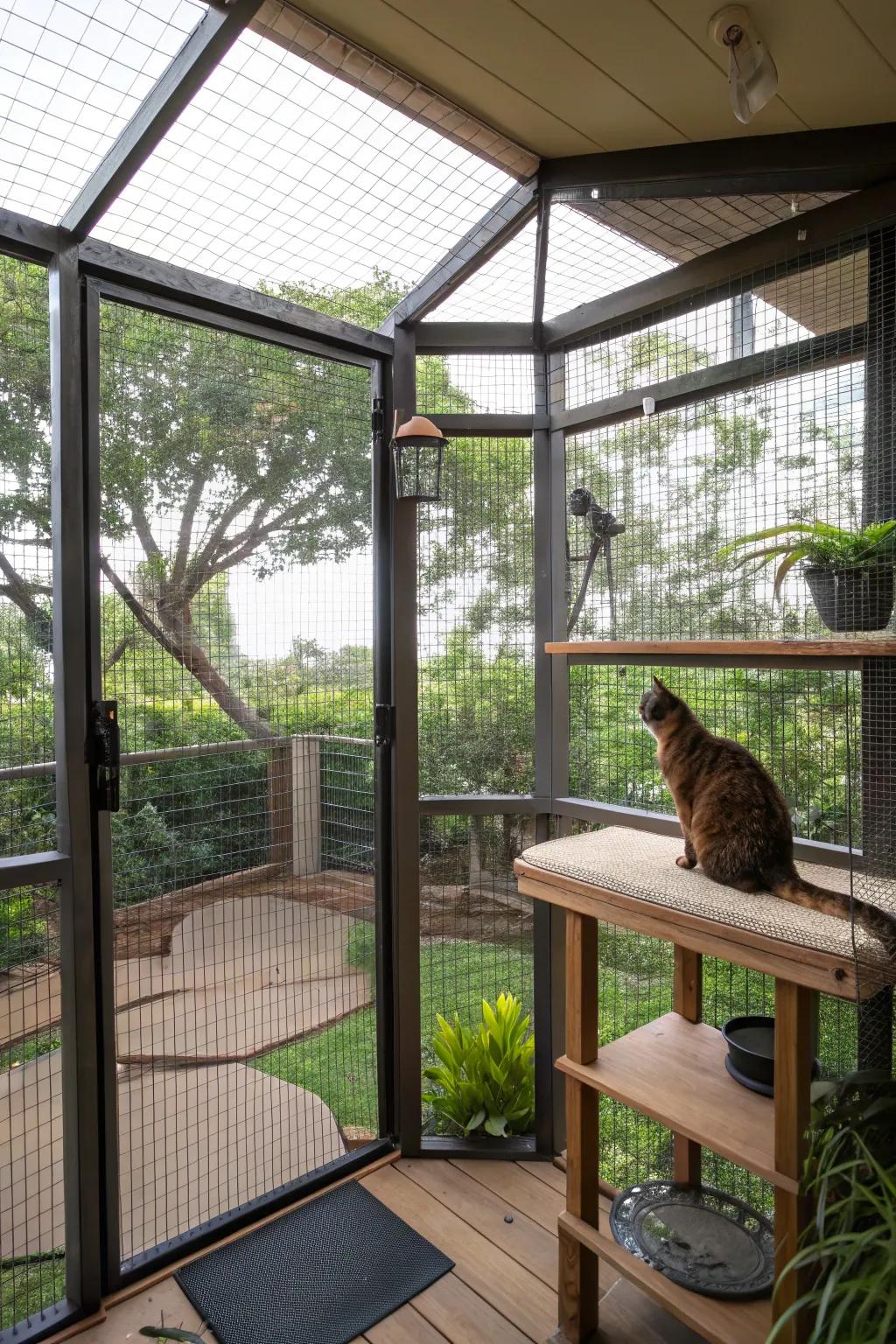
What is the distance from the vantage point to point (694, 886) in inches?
60.2

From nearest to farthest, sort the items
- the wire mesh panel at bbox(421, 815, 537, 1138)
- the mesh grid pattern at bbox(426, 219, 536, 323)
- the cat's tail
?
1. the cat's tail
2. the mesh grid pattern at bbox(426, 219, 536, 323)
3. the wire mesh panel at bbox(421, 815, 537, 1138)

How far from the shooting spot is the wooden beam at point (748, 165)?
1.48 m

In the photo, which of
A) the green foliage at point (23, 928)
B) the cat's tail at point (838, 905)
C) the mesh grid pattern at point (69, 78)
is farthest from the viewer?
the green foliage at point (23, 928)

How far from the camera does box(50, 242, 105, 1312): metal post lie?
168cm

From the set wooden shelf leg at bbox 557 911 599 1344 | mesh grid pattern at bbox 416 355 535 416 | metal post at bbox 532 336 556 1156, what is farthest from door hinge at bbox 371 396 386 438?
wooden shelf leg at bbox 557 911 599 1344

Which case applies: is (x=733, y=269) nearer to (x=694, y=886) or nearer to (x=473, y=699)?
(x=473, y=699)

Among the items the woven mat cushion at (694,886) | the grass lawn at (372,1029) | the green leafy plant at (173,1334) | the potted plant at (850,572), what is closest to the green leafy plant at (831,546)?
the potted plant at (850,572)

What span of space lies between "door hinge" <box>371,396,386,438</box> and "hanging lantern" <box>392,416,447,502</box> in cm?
14

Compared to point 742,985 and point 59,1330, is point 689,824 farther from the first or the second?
point 59,1330

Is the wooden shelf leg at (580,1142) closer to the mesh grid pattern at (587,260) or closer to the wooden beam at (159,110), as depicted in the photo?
the mesh grid pattern at (587,260)

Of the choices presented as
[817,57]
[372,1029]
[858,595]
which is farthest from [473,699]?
[817,57]

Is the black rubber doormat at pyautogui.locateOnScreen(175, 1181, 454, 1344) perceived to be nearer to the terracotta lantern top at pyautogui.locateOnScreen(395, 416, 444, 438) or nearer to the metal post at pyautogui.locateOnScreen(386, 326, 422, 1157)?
the metal post at pyautogui.locateOnScreen(386, 326, 422, 1157)

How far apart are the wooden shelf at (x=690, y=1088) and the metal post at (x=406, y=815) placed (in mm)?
699

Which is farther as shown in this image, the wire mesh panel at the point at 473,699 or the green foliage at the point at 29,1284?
the wire mesh panel at the point at 473,699
